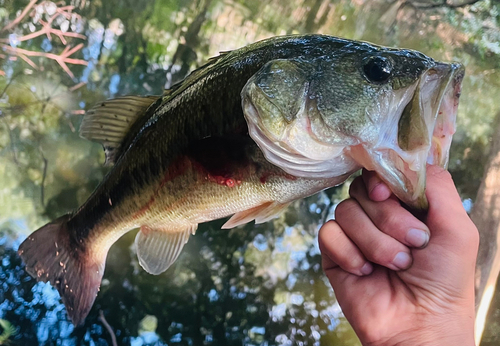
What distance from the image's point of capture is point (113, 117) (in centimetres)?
94

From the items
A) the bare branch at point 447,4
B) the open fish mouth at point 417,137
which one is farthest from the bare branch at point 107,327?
the bare branch at point 447,4

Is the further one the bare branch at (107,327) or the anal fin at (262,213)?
the bare branch at (107,327)

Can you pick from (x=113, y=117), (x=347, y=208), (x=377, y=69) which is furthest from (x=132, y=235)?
(x=377, y=69)

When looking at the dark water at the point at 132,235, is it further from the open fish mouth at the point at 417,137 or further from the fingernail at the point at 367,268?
the open fish mouth at the point at 417,137

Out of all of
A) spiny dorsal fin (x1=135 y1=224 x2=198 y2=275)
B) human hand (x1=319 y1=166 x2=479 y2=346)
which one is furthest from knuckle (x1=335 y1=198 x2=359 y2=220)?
spiny dorsal fin (x1=135 y1=224 x2=198 y2=275)

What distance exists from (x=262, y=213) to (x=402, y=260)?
1.11ft

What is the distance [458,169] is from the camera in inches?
71.7

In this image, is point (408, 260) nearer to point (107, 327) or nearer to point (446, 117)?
point (446, 117)

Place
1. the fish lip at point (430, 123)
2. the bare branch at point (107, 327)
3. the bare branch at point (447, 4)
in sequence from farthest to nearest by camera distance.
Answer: the bare branch at point (447, 4) < the bare branch at point (107, 327) < the fish lip at point (430, 123)

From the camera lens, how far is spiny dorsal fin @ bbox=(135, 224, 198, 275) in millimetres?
1002

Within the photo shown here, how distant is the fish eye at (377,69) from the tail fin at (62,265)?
1065 mm

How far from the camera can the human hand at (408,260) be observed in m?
0.69

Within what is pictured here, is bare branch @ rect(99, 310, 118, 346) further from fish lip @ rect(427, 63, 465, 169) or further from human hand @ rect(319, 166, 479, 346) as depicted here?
fish lip @ rect(427, 63, 465, 169)

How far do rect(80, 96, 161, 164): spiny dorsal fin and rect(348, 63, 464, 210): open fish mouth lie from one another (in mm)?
639
